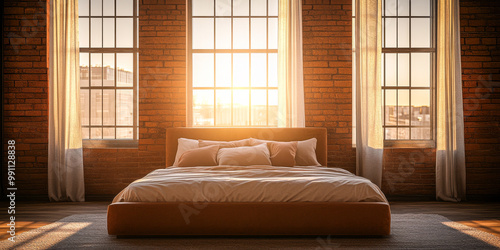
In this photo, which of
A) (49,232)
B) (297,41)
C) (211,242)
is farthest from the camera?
(297,41)

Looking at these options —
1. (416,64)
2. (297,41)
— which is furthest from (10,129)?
(416,64)

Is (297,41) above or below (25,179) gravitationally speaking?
above

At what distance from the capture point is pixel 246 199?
4.10 m

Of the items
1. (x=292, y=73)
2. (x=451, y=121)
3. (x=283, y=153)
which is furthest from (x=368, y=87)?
(x=283, y=153)

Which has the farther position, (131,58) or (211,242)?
(131,58)

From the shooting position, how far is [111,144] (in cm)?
670

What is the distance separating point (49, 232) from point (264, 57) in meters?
4.05

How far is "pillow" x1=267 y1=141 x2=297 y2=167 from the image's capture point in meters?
5.61

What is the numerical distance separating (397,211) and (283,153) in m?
1.74

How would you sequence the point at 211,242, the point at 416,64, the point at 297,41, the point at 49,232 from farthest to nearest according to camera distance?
the point at 416,64
the point at 297,41
the point at 49,232
the point at 211,242

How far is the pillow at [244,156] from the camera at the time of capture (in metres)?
5.45

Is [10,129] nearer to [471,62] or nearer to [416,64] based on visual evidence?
[416,64]

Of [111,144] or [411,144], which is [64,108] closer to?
[111,144]

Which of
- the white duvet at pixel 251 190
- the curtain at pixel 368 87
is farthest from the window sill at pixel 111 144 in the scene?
the curtain at pixel 368 87
